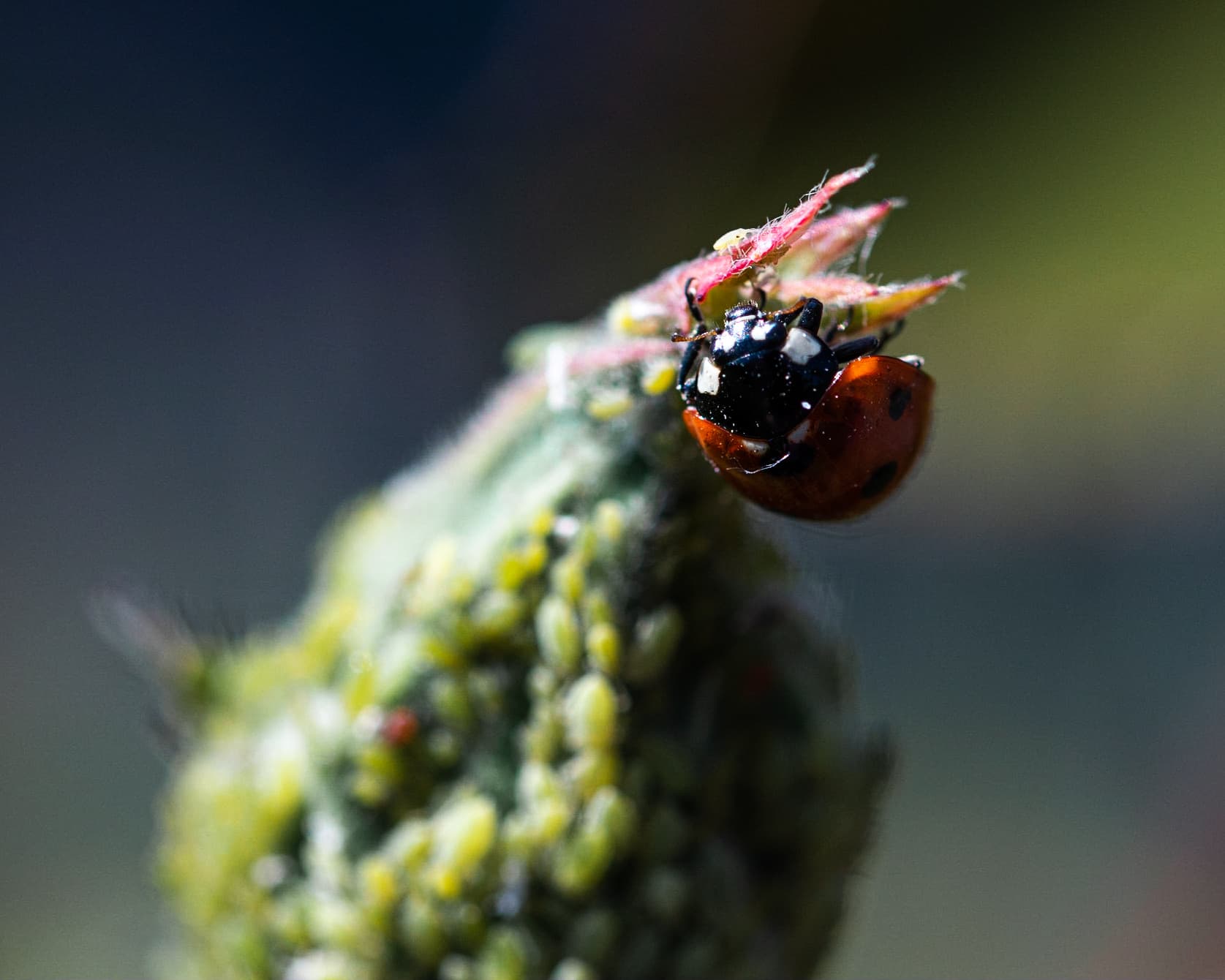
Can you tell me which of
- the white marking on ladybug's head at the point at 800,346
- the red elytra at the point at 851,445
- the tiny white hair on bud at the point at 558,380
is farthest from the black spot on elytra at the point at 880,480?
the tiny white hair on bud at the point at 558,380

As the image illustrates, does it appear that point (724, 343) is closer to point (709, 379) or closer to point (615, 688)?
point (709, 379)

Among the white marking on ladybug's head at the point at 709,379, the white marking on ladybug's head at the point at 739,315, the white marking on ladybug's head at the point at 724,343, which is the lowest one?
the white marking on ladybug's head at the point at 709,379

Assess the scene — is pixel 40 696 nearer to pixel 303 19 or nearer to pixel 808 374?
pixel 303 19

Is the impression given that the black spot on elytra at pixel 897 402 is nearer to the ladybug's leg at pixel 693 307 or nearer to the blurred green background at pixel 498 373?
the ladybug's leg at pixel 693 307

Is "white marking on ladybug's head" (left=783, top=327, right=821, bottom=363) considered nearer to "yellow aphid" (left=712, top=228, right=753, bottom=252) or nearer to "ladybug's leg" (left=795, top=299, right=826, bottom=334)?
"ladybug's leg" (left=795, top=299, right=826, bottom=334)

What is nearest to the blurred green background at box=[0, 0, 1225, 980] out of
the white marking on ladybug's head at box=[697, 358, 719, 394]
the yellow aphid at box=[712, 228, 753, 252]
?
the white marking on ladybug's head at box=[697, 358, 719, 394]

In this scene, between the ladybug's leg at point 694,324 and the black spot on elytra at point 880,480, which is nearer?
the ladybug's leg at point 694,324

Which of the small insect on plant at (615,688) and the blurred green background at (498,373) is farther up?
the blurred green background at (498,373)
